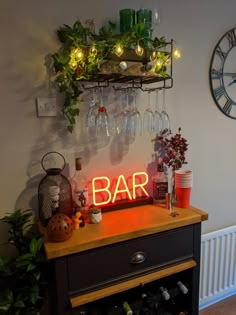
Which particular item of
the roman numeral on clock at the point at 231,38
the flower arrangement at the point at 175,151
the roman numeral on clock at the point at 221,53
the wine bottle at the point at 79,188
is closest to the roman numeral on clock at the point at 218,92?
the roman numeral on clock at the point at 221,53

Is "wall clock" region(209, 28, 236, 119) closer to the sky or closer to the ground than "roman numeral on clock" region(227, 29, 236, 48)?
closer to the ground

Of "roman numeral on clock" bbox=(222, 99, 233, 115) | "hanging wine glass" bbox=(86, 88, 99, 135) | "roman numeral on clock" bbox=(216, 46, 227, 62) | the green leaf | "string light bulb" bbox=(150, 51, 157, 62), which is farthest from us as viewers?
"roman numeral on clock" bbox=(222, 99, 233, 115)

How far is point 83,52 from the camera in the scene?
1.28m

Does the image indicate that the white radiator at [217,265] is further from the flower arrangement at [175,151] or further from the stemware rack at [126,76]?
the stemware rack at [126,76]

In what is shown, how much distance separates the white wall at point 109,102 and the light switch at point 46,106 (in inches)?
1.2

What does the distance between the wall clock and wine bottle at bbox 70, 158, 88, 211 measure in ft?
3.69

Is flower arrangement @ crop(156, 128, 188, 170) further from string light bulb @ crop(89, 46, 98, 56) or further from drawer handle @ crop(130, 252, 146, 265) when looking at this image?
string light bulb @ crop(89, 46, 98, 56)

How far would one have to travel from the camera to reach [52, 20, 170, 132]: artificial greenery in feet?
4.22

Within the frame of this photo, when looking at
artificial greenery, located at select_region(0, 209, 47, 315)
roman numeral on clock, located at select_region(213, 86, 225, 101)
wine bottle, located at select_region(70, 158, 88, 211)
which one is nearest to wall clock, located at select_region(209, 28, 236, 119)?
roman numeral on clock, located at select_region(213, 86, 225, 101)

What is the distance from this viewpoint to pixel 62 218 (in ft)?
4.10

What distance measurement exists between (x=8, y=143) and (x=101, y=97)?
1.91ft

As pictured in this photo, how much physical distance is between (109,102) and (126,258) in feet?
2.91

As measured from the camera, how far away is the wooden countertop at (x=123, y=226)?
1201 mm

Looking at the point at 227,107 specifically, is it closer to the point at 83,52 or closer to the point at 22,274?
the point at 83,52
